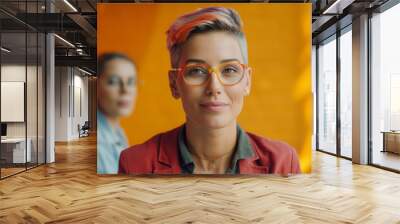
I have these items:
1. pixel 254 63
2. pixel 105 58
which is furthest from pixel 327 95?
pixel 105 58

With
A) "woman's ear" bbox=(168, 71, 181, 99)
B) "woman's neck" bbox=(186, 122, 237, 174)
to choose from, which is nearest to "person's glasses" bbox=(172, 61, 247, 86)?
"woman's ear" bbox=(168, 71, 181, 99)

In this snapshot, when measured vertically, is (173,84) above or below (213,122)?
above

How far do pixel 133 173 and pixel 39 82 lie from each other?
3509 millimetres

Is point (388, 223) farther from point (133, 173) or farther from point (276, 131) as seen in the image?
point (133, 173)

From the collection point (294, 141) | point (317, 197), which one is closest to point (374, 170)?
point (294, 141)

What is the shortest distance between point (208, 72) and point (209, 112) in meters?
0.68

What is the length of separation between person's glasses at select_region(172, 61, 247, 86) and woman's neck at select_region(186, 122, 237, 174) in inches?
30.7

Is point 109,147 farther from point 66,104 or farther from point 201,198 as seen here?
point 66,104

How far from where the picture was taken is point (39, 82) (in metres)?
8.55

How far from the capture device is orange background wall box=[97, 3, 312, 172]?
6.75m

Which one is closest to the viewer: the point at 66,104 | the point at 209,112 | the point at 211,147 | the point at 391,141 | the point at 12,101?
the point at 209,112

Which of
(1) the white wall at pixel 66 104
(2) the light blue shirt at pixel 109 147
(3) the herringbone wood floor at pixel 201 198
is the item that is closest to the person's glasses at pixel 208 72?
(2) the light blue shirt at pixel 109 147

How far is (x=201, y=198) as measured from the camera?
5.12 metres

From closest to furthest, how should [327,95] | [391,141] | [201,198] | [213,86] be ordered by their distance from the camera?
1. [201,198]
2. [213,86]
3. [391,141]
4. [327,95]
